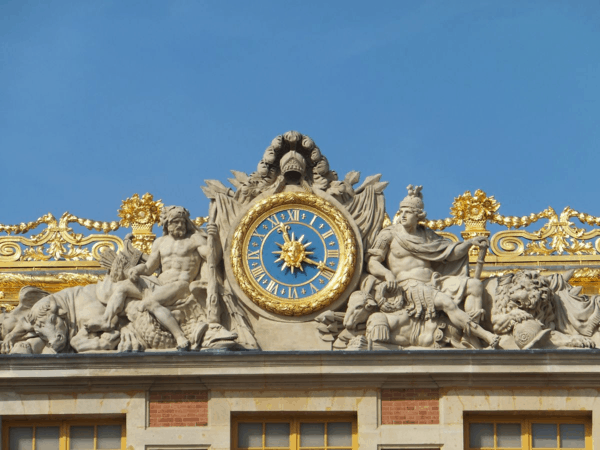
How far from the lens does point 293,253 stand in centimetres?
3136

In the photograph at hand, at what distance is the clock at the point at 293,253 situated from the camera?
1227 inches

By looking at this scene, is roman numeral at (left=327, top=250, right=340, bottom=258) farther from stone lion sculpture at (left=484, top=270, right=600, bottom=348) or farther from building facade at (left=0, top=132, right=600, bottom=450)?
stone lion sculpture at (left=484, top=270, right=600, bottom=348)

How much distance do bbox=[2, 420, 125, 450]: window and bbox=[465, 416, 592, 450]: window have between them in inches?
209

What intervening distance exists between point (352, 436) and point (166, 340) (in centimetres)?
313

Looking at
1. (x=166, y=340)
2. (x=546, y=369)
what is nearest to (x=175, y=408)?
(x=166, y=340)

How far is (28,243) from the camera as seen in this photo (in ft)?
110

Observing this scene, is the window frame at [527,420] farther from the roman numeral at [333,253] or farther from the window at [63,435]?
the window at [63,435]

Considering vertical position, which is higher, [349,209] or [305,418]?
[349,209]

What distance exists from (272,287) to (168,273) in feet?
5.23

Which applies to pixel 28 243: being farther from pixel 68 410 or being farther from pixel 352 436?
pixel 352 436

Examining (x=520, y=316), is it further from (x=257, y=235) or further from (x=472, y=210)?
(x=257, y=235)

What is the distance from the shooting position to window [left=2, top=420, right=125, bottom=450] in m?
30.9

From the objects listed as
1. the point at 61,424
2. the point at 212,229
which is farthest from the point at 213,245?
the point at 61,424

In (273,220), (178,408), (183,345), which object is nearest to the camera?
(183,345)
